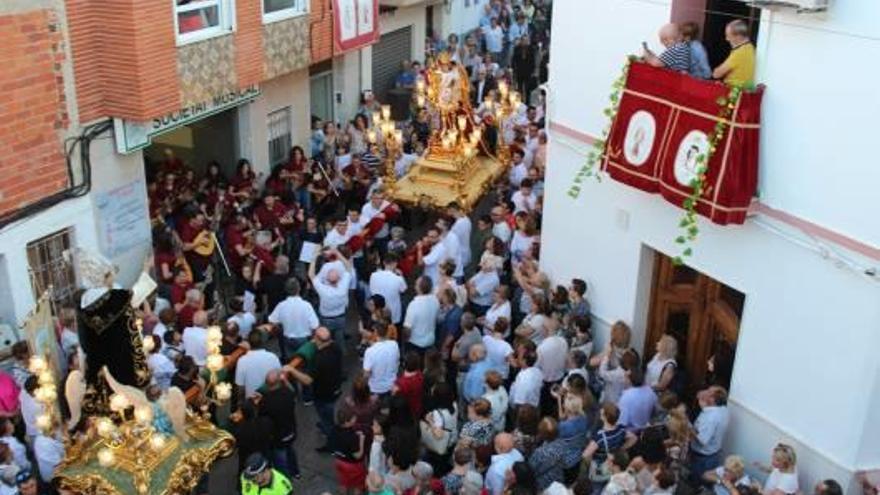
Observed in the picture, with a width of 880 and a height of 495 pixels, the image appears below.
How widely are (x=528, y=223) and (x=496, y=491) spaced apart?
5610 mm

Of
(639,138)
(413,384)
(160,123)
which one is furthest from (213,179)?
(639,138)

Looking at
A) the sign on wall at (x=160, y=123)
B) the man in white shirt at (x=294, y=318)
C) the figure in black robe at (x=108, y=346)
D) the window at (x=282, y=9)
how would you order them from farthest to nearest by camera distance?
the window at (x=282, y=9), the sign on wall at (x=160, y=123), the man in white shirt at (x=294, y=318), the figure in black robe at (x=108, y=346)

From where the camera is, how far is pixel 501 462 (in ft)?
29.2

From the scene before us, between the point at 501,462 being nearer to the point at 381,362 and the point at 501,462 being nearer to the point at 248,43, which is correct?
the point at 381,362

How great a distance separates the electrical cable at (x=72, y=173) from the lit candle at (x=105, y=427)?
4.26 metres

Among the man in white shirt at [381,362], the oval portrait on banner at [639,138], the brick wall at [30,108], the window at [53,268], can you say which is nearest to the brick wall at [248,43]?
the brick wall at [30,108]

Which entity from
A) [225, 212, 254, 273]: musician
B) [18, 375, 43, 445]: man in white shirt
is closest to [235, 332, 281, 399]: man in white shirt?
[18, 375, 43, 445]: man in white shirt

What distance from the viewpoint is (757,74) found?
962cm

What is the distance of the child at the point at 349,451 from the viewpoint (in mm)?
9734

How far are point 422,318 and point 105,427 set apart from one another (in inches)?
170

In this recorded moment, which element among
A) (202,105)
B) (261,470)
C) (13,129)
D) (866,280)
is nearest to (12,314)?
(13,129)

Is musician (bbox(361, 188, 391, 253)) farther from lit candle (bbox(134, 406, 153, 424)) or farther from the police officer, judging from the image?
the police officer

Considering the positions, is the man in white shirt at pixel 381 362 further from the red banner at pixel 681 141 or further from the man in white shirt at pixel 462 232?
the man in white shirt at pixel 462 232

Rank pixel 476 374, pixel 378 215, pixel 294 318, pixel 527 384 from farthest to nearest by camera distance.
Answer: pixel 378 215 → pixel 294 318 → pixel 476 374 → pixel 527 384
